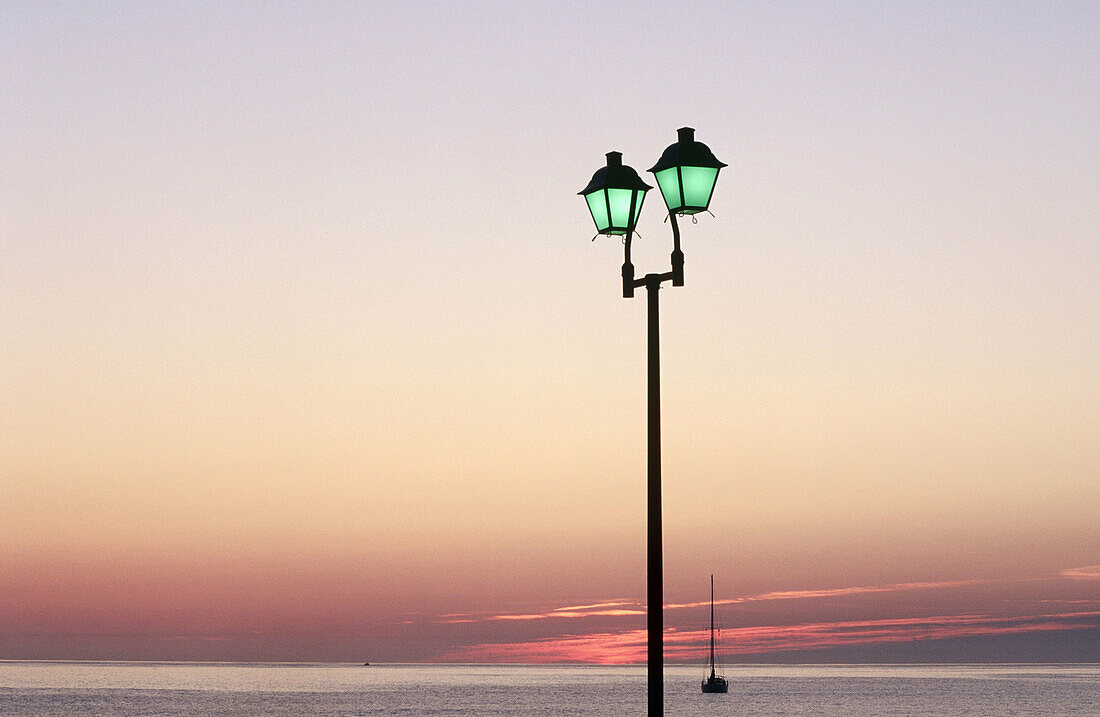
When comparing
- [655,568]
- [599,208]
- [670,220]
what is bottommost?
[655,568]

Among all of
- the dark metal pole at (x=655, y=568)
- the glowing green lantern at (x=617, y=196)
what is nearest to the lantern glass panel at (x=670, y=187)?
the glowing green lantern at (x=617, y=196)

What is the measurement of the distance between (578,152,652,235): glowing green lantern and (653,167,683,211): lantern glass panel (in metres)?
0.44

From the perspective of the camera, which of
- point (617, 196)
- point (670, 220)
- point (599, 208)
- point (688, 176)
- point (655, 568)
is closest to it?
point (655, 568)

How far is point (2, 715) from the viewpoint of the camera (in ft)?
437

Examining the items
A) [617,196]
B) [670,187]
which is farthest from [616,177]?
[670,187]

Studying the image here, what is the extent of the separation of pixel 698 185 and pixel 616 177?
0.93m

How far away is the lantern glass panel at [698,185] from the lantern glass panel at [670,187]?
0.07 metres

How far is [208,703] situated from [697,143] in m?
176

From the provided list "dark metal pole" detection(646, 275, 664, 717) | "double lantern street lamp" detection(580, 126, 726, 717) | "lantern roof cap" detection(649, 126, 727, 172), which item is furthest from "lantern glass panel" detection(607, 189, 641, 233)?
"dark metal pole" detection(646, 275, 664, 717)

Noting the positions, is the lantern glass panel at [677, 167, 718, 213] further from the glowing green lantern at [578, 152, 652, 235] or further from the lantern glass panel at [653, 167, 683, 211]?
the glowing green lantern at [578, 152, 652, 235]

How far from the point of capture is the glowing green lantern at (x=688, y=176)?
12109 millimetres

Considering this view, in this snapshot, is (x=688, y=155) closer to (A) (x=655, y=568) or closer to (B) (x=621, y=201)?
(B) (x=621, y=201)

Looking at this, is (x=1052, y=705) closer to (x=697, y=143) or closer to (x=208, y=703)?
(x=208, y=703)

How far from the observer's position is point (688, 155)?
479 inches
